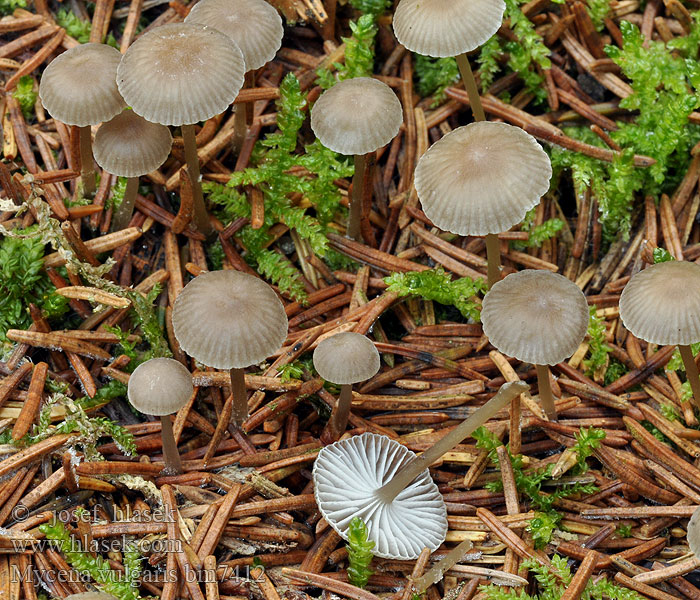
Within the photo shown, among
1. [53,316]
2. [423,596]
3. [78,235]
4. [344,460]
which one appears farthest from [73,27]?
[423,596]

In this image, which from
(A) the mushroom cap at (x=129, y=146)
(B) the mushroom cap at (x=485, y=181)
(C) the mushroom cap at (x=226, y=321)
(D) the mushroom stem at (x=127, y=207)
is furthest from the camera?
(D) the mushroom stem at (x=127, y=207)

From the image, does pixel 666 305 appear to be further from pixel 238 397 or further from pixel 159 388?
pixel 159 388

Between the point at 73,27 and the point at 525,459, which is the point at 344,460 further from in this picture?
the point at 73,27

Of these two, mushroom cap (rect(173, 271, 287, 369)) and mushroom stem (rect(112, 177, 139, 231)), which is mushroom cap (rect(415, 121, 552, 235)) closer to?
mushroom cap (rect(173, 271, 287, 369))

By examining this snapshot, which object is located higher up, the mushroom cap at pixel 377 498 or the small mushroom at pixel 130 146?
the small mushroom at pixel 130 146

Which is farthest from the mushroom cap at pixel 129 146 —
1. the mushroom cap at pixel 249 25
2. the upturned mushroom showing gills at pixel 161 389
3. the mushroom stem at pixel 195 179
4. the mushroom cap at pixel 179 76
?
the upturned mushroom showing gills at pixel 161 389

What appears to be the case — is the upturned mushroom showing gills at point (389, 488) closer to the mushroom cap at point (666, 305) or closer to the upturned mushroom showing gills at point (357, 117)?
the mushroom cap at point (666, 305)

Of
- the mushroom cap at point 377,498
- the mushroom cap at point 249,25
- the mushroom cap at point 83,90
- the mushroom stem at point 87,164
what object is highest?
the mushroom cap at point 249,25
